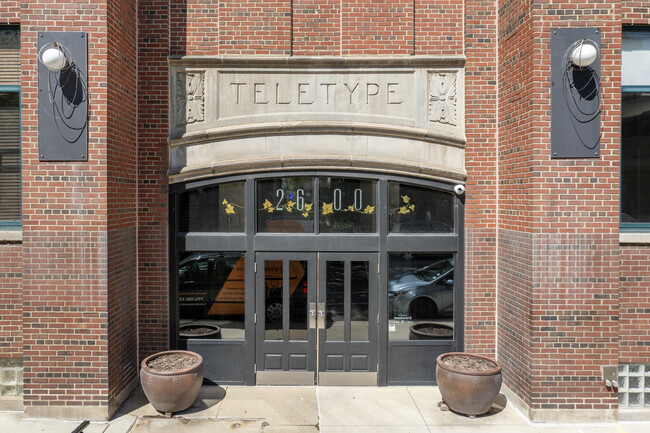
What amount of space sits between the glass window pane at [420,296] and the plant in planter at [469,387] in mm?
1063

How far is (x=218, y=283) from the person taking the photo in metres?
7.74

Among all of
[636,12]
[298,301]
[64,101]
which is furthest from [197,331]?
[636,12]

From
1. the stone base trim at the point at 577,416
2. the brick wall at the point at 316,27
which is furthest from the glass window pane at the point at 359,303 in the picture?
the brick wall at the point at 316,27

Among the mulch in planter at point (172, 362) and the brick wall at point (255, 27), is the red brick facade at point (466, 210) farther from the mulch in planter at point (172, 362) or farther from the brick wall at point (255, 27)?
the mulch in planter at point (172, 362)

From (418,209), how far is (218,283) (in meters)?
3.70

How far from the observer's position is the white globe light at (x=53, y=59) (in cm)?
614

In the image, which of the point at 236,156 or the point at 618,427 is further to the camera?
the point at 236,156

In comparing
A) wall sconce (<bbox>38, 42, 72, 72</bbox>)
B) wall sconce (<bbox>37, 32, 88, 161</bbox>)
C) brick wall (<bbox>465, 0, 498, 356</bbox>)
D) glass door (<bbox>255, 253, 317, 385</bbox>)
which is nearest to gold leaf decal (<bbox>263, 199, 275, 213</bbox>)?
glass door (<bbox>255, 253, 317, 385</bbox>)

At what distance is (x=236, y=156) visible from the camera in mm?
7629

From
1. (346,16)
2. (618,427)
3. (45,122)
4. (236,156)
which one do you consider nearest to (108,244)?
(45,122)

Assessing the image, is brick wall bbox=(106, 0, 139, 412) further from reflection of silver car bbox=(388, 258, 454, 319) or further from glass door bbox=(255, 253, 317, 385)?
reflection of silver car bbox=(388, 258, 454, 319)

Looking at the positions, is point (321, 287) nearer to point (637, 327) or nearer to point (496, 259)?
point (496, 259)

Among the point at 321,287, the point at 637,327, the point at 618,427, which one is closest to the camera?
the point at 618,427

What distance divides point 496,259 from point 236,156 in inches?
189
